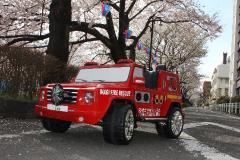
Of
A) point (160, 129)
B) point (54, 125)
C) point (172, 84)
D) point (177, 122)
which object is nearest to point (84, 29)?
point (172, 84)

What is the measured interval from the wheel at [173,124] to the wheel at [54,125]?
247 centimetres

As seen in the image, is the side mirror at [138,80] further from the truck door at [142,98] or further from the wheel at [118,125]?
the wheel at [118,125]

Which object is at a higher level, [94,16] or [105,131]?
[94,16]

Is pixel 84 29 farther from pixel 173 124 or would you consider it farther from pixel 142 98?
pixel 142 98

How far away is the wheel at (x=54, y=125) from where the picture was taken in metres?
9.45

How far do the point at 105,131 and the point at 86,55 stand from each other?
112 ft

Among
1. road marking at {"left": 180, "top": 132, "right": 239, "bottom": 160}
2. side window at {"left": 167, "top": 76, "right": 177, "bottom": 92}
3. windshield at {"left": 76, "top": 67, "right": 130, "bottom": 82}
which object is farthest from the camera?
side window at {"left": 167, "top": 76, "right": 177, "bottom": 92}

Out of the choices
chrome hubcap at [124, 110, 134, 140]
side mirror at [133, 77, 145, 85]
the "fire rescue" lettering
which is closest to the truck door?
side mirror at [133, 77, 145, 85]

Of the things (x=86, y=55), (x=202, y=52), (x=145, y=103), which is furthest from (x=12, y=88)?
(x=202, y=52)

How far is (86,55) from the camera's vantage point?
41875mm

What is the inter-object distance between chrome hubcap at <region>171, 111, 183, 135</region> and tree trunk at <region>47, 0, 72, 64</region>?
7081 millimetres

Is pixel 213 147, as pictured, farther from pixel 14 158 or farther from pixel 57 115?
pixel 14 158

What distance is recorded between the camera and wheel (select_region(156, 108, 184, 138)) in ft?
33.6

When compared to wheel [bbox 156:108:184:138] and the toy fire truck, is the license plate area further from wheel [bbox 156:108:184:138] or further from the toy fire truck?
wheel [bbox 156:108:184:138]
